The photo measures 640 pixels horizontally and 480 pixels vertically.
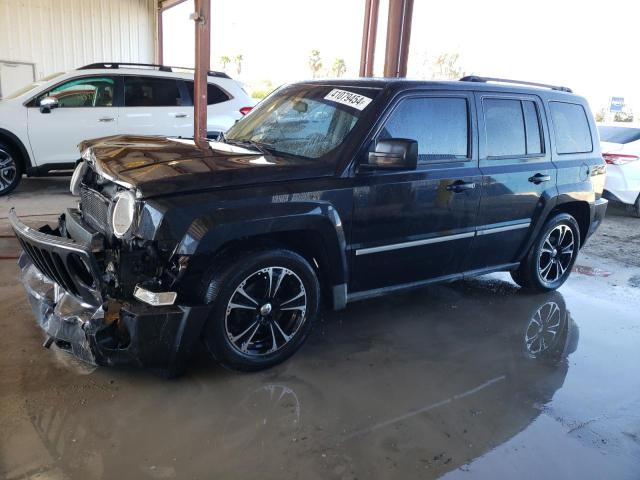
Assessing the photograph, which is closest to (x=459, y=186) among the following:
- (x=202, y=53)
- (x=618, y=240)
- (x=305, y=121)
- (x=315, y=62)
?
(x=305, y=121)

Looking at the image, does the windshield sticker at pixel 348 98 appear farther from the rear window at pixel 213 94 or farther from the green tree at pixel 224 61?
the green tree at pixel 224 61

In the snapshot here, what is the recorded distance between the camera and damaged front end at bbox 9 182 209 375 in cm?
273

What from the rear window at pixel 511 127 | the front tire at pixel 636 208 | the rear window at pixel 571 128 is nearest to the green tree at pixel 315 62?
the front tire at pixel 636 208

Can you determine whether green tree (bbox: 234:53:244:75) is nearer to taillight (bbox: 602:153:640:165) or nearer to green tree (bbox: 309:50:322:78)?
green tree (bbox: 309:50:322:78)

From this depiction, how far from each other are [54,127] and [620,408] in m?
7.82

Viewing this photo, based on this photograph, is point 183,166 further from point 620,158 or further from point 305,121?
point 620,158

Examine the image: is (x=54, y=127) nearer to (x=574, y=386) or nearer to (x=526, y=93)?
(x=526, y=93)

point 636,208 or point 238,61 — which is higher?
point 238,61

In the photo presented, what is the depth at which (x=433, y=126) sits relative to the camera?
3.75m

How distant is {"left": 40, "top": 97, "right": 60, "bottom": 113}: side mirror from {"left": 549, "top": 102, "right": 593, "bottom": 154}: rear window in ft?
21.7

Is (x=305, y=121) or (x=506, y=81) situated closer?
(x=305, y=121)

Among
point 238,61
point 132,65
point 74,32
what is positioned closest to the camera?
point 132,65

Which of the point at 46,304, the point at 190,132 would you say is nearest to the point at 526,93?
the point at 46,304

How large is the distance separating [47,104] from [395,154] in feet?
20.9
